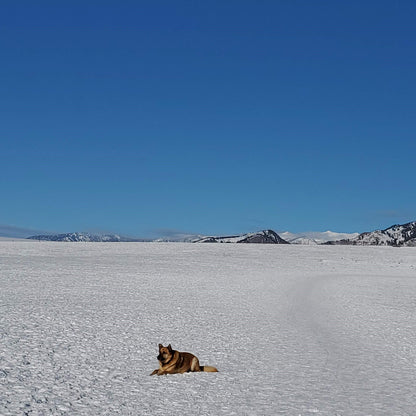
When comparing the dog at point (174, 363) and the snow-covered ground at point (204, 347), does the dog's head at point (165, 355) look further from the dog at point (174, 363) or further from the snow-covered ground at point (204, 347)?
the snow-covered ground at point (204, 347)

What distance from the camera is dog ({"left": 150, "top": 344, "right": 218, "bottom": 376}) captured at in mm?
9391

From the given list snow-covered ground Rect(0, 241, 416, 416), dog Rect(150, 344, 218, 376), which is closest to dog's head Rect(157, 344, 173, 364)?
dog Rect(150, 344, 218, 376)

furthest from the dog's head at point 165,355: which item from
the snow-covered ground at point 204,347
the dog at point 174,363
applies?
the snow-covered ground at point 204,347

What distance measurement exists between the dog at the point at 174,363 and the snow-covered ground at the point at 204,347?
183mm

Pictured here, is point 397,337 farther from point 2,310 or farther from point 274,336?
point 2,310

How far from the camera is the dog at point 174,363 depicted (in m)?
9.39

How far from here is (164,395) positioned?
835 cm

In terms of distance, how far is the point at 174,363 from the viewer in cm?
952

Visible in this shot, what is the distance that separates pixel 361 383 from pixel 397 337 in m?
6.37

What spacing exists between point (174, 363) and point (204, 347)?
338 centimetres

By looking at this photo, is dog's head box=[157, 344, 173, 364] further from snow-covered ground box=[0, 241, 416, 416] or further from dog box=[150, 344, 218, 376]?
snow-covered ground box=[0, 241, 416, 416]

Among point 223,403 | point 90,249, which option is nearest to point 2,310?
point 223,403

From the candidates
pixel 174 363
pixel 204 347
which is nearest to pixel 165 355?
pixel 174 363

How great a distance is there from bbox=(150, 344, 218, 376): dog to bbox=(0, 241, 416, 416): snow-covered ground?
0.18 m
